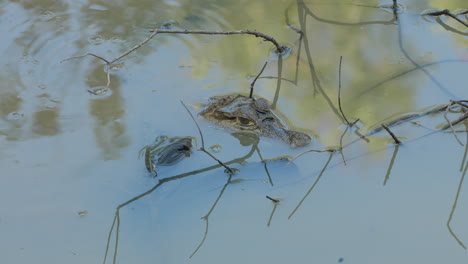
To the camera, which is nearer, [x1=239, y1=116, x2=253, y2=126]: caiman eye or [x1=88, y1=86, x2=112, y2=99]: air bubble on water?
[x1=239, y1=116, x2=253, y2=126]: caiman eye

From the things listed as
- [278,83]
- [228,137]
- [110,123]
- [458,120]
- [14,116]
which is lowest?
[14,116]

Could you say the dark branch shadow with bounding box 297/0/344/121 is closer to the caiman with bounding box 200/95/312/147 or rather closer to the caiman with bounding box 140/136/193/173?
the caiman with bounding box 200/95/312/147

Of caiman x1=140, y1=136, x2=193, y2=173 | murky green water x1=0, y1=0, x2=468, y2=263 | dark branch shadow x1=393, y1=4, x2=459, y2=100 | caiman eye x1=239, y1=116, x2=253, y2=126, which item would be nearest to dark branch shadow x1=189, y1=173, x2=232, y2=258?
murky green water x1=0, y1=0, x2=468, y2=263

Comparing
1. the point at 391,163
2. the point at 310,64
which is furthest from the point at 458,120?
the point at 310,64

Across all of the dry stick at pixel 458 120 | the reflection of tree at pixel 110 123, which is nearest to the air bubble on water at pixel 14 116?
the reflection of tree at pixel 110 123

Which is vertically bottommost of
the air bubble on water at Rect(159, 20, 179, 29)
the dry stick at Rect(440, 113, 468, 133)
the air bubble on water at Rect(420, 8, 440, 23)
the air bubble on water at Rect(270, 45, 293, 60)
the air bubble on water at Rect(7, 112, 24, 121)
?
the air bubble on water at Rect(7, 112, 24, 121)

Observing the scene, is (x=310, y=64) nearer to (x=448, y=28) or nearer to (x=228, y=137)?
(x=228, y=137)

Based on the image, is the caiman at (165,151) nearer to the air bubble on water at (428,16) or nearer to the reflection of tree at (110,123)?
the reflection of tree at (110,123)

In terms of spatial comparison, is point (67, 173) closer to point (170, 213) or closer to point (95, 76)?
point (170, 213)
